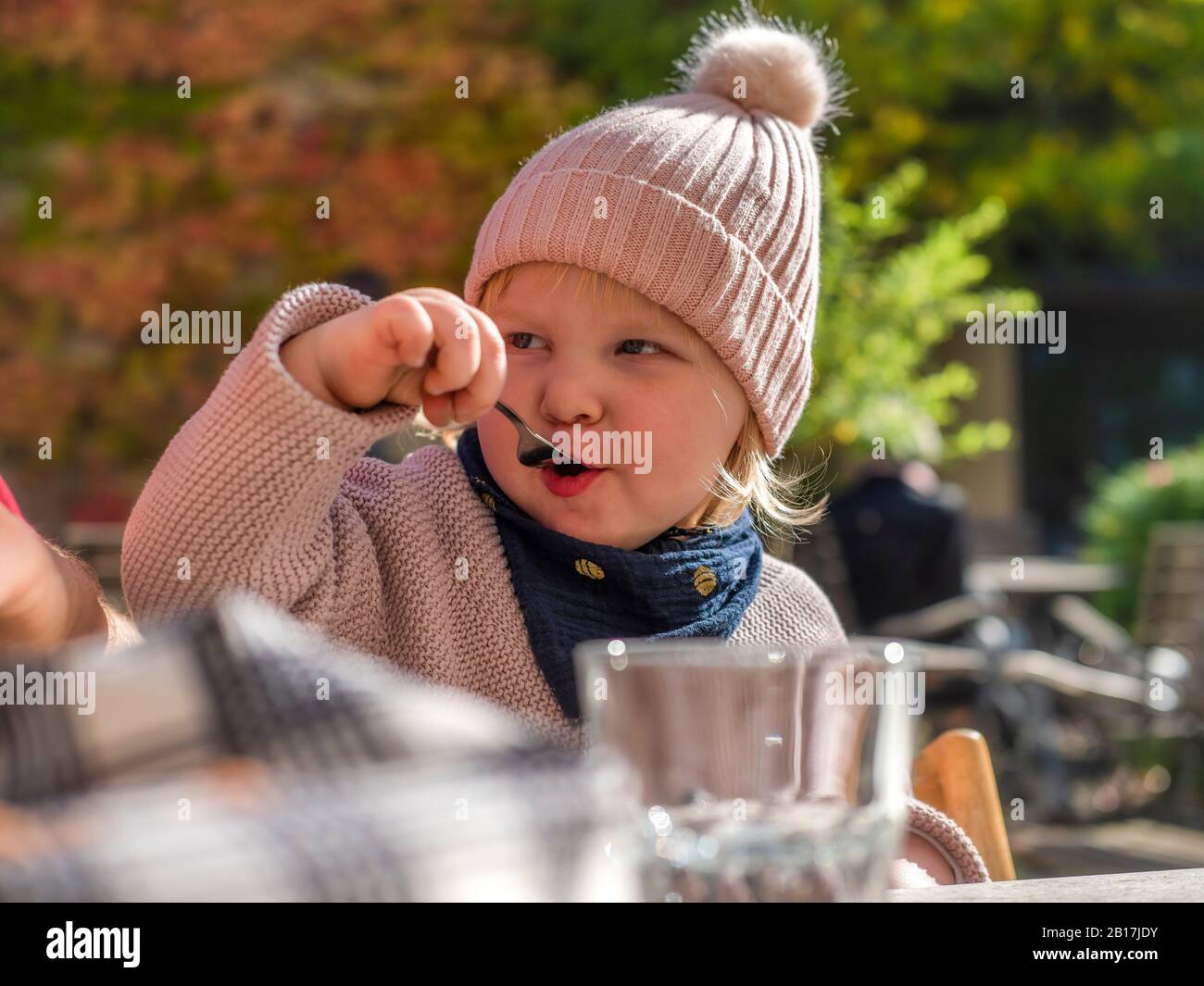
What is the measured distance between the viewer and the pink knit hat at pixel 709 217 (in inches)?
58.8

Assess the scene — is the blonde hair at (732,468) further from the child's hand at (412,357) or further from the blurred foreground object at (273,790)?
the blurred foreground object at (273,790)

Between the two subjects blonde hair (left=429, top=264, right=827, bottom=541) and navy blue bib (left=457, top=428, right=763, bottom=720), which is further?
blonde hair (left=429, top=264, right=827, bottom=541)

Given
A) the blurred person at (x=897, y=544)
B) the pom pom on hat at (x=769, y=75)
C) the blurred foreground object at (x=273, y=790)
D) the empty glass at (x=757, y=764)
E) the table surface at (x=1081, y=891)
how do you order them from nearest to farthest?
the blurred foreground object at (x=273, y=790), the empty glass at (x=757, y=764), the table surface at (x=1081, y=891), the pom pom on hat at (x=769, y=75), the blurred person at (x=897, y=544)

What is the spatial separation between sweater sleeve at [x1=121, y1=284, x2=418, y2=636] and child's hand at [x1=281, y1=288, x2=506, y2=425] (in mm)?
16

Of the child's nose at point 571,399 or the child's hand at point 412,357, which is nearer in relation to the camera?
the child's hand at point 412,357

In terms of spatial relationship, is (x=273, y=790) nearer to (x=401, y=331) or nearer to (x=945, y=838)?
(x=401, y=331)

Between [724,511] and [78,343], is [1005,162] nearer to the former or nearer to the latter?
[78,343]

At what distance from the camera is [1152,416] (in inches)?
465

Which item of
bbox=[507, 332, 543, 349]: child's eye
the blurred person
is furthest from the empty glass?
the blurred person

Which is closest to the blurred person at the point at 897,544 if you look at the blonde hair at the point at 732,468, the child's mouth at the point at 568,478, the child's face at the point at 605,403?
the blonde hair at the point at 732,468

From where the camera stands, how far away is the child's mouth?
4.59ft

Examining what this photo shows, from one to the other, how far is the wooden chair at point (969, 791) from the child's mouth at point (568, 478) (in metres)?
0.40

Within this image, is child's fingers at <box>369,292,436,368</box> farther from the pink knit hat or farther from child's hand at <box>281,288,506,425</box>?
the pink knit hat
